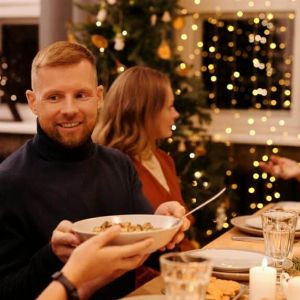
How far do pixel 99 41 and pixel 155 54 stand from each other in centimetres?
34

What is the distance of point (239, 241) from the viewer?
Answer: 1.89 m

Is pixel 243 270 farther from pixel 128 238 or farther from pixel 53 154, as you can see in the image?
pixel 53 154

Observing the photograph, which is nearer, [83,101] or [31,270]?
[31,270]

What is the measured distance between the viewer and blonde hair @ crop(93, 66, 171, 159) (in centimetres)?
245

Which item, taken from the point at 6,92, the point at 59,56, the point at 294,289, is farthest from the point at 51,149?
the point at 6,92

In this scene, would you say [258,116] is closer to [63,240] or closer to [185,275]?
[63,240]

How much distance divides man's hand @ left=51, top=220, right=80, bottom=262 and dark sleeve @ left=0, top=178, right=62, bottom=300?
2.0 inches

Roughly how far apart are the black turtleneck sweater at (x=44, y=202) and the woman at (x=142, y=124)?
2.08 ft

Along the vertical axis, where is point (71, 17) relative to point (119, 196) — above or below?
above

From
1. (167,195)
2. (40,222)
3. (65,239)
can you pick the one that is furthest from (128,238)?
(167,195)

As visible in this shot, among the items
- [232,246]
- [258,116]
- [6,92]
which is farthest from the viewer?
[6,92]

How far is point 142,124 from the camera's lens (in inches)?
99.0

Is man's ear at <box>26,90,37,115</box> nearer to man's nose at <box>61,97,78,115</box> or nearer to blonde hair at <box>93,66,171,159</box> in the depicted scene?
man's nose at <box>61,97,78,115</box>

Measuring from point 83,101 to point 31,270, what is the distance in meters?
0.45
